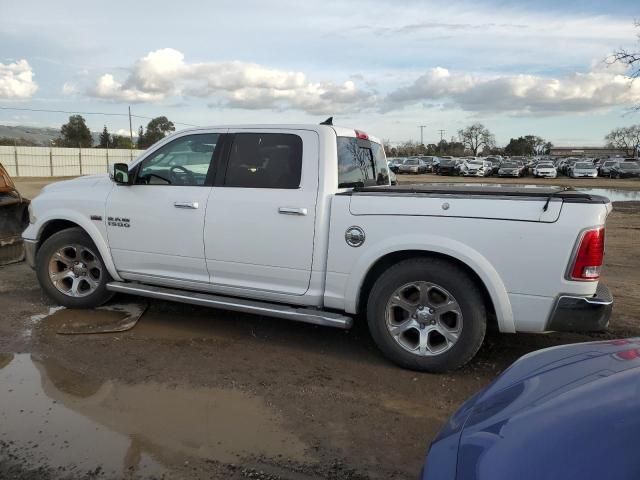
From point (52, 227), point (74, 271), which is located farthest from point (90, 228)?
point (52, 227)

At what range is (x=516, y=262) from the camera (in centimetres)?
372

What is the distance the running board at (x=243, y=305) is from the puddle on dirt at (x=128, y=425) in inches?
31.2

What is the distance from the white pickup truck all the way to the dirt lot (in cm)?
38

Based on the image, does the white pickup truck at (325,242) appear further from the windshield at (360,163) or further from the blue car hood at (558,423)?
the blue car hood at (558,423)

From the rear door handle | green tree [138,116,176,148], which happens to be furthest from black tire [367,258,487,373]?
green tree [138,116,176,148]

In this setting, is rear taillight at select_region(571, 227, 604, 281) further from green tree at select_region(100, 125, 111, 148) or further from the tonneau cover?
green tree at select_region(100, 125, 111, 148)

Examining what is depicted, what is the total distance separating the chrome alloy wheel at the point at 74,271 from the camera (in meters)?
5.51

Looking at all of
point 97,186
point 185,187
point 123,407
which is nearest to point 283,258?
point 185,187

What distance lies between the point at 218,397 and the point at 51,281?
2805 mm

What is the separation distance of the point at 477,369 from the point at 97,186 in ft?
12.9

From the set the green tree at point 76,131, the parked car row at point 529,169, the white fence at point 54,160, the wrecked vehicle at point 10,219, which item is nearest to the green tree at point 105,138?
the green tree at point 76,131

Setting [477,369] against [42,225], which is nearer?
[477,369]

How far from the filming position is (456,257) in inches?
152

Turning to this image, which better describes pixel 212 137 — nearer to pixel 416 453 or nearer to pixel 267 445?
pixel 267 445
